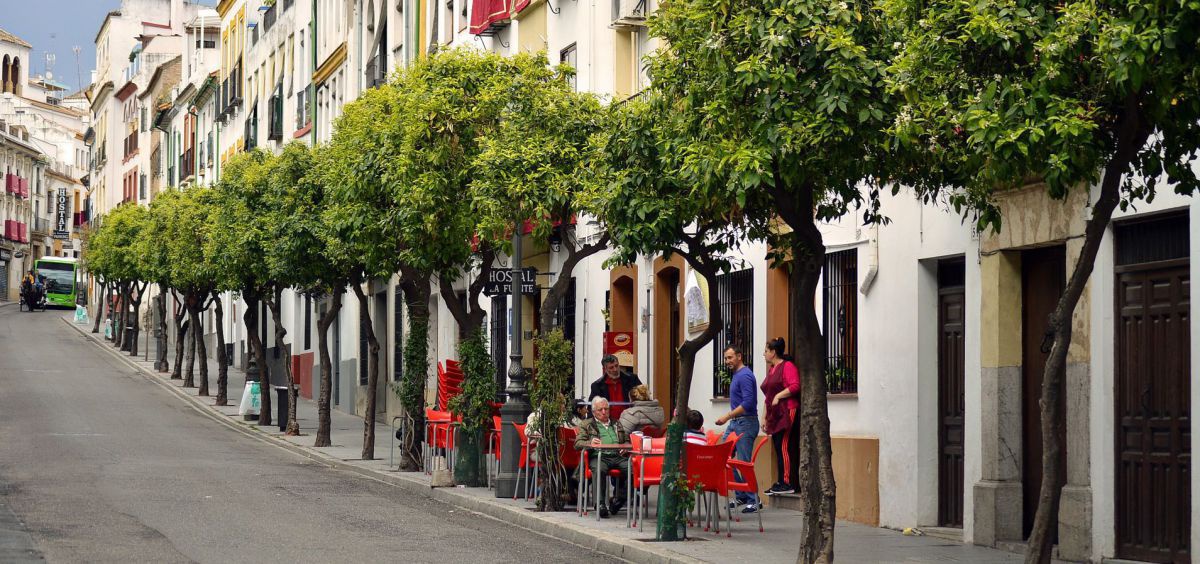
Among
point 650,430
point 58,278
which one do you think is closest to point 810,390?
point 650,430

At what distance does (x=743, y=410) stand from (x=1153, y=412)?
18.5ft

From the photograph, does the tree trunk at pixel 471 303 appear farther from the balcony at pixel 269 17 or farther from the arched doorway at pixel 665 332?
the balcony at pixel 269 17

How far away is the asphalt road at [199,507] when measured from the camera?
14.5 meters

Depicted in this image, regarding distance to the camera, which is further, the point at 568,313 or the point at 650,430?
the point at 568,313

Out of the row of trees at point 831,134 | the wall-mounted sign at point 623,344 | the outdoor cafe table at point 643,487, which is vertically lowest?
the outdoor cafe table at point 643,487

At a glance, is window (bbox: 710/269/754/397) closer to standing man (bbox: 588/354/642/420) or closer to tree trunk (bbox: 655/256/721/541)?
standing man (bbox: 588/354/642/420)

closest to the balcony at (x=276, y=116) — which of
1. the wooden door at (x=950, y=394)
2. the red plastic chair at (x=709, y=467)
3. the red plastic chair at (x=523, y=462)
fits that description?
the red plastic chair at (x=523, y=462)

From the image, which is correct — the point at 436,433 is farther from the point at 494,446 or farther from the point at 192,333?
the point at 192,333

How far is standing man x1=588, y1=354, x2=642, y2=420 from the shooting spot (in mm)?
20312

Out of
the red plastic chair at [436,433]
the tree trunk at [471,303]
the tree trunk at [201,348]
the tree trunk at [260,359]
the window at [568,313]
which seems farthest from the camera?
the tree trunk at [201,348]

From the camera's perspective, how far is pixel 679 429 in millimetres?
14969

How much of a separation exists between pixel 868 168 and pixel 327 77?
127ft

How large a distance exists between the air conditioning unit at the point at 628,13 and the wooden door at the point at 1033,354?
9961 millimetres

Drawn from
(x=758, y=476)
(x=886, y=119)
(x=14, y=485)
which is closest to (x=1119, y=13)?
(x=886, y=119)
